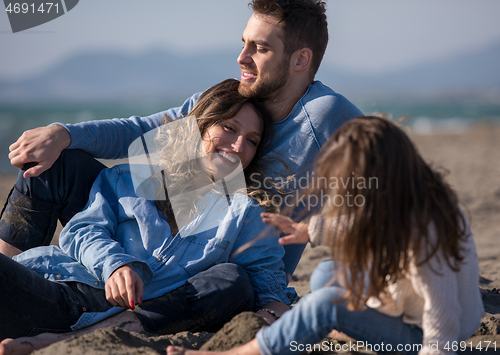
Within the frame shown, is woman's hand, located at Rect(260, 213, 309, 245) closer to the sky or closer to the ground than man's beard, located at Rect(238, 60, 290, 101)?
closer to the ground

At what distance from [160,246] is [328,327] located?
1.07m

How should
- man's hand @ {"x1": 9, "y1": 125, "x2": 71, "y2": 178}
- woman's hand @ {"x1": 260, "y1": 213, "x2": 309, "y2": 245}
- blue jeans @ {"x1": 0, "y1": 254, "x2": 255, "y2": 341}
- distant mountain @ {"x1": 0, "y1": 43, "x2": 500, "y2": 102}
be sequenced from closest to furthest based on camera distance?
woman's hand @ {"x1": 260, "y1": 213, "x2": 309, "y2": 245}, blue jeans @ {"x1": 0, "y1": 254, "x2": 255, "y2": 341}, man's hand @ {"x1": 9, "y1": 125, "x2": 71, "y2": 178}, distant mountain @ {"x1": 0, "y1": 43, "x2": 500, "y2": 102}

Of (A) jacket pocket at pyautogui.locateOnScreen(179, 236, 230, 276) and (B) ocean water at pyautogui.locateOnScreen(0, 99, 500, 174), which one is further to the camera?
(B) ocean water at pyautogui.locateOnScreen(0, 99, 500, 174)

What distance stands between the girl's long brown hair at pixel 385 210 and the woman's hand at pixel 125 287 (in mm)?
984

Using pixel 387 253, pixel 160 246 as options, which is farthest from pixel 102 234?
pixel 387 253

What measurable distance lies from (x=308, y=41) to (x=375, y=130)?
1575mm

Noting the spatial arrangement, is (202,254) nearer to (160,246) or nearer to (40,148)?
(160,246)

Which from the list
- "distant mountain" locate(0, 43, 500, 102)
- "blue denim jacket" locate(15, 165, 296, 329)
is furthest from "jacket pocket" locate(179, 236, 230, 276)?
"distant mountain" locate(0, 43, 500, 102)

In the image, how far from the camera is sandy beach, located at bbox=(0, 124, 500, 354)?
169 cm

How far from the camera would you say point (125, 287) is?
A: 1973mm

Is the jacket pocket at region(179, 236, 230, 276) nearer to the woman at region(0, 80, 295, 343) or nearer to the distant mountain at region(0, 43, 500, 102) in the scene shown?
the woman at region(0, 80, 295, 343)

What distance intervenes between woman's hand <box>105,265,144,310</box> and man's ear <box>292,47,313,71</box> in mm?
1649

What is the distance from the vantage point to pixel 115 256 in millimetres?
2062

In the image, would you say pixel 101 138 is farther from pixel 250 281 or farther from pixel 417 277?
pixel 417 277
